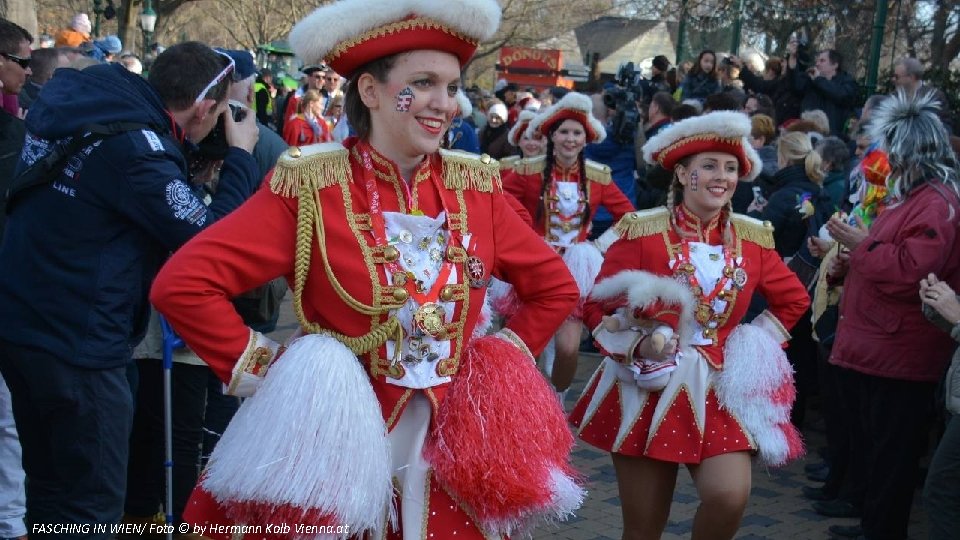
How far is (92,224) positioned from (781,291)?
9.70 feet

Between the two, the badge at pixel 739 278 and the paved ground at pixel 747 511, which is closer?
the badge at pixel 739 278

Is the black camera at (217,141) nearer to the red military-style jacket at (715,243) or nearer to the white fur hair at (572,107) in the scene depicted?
the red military-style jacket at (715,243)

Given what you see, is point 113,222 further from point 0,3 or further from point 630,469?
point 0,3

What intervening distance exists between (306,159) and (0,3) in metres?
9.19

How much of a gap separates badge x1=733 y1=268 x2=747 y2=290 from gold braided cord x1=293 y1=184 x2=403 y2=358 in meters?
2.14

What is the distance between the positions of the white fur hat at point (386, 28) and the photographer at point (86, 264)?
878 millimetres

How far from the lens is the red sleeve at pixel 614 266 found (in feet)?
16.5

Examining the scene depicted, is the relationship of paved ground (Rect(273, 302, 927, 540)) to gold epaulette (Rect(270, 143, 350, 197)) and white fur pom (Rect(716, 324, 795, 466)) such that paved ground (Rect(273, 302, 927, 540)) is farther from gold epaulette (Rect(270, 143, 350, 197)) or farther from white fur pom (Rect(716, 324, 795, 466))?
gold epaulette (Rect(270, 143, 350, 197))

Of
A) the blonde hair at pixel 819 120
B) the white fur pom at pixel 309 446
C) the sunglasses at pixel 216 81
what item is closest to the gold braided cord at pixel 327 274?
the white fur pom at pixel 309 446

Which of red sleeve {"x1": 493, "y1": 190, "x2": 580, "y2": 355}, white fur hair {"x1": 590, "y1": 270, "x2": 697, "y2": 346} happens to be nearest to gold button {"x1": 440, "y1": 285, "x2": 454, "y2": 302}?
red sleeve {"x1": 493, "y1": 190, "x2": 580, "y2": 355}

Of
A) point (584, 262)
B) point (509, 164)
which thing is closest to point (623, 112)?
point (509, 164)

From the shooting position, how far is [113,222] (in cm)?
381

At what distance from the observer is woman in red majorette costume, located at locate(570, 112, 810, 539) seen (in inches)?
185

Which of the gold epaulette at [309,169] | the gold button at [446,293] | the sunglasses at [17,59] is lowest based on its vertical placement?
the gold button at [446,293]
